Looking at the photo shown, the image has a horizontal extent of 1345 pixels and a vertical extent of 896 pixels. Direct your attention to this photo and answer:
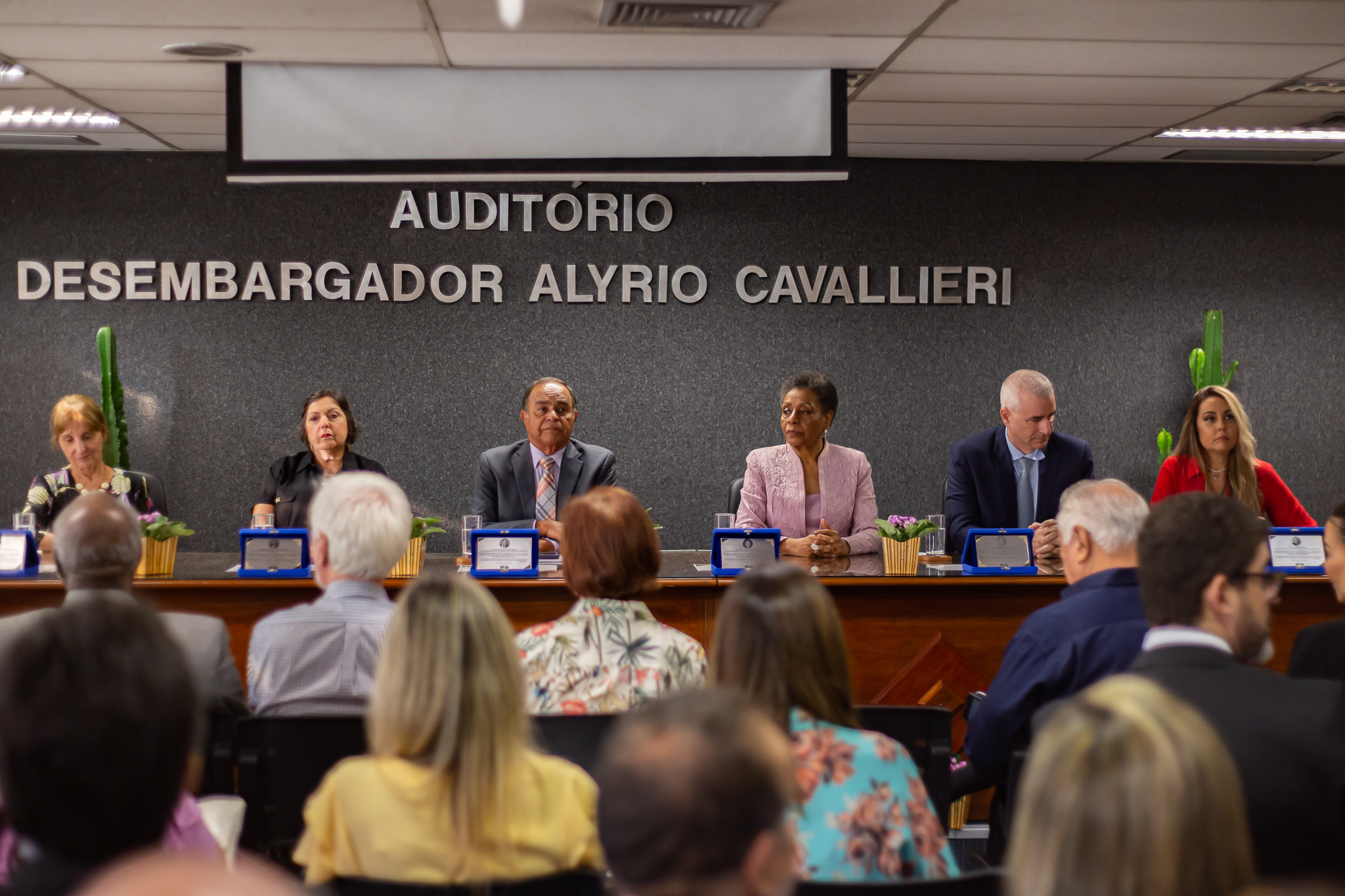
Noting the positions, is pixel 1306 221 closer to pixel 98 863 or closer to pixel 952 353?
pixel 952 353

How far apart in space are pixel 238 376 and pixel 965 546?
13.4 feet

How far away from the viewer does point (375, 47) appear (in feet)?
14.1

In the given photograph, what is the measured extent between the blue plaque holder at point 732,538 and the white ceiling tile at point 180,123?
3.26 m

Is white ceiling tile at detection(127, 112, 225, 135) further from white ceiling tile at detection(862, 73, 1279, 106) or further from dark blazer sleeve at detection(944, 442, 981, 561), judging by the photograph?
dark blazer sleeve at detection(944, 442, 981, 561)

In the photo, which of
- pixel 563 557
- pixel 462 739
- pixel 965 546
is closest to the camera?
pixel 462 739

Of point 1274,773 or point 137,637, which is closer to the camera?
point 137,637

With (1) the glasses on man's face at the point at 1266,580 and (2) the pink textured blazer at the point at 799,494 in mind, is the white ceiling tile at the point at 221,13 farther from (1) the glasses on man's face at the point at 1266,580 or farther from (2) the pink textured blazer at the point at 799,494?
(1) the glasses on man's face at the point at 1266,580

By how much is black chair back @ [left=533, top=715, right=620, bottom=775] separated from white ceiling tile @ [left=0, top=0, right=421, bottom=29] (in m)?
2.58

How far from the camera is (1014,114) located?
535cm

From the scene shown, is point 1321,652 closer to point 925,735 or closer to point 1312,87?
point 925,735

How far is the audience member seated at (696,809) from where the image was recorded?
40.0 inches

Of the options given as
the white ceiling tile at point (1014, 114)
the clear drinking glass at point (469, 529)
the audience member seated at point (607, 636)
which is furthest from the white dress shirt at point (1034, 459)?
the audience member seated at point (607, 636)

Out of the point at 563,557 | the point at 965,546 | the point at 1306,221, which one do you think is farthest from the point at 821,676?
the point at 1306,221

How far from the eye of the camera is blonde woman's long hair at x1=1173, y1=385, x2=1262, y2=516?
4.61m
